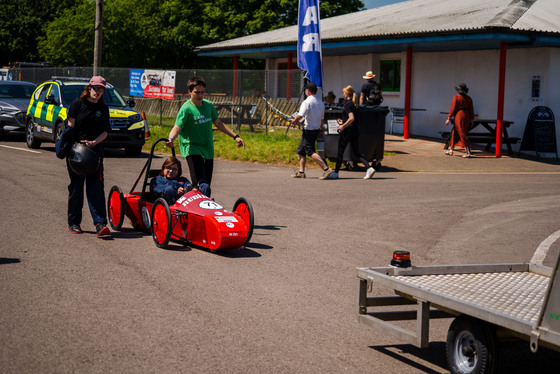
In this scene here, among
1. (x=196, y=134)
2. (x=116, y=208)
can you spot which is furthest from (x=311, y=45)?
(x=116, y=208)

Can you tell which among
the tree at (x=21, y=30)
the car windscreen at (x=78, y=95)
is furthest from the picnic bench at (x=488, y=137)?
the tree at (x=21, y=30)

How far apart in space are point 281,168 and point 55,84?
6500 millimetres

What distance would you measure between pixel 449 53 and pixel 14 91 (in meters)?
13.7

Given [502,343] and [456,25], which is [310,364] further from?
[456,25]

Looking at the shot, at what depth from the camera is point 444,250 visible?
29.5 feet

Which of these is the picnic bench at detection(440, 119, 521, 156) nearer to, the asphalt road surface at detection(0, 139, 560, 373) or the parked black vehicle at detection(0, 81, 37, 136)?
the asphalt road surface at detection(0, 139, 560, 373)

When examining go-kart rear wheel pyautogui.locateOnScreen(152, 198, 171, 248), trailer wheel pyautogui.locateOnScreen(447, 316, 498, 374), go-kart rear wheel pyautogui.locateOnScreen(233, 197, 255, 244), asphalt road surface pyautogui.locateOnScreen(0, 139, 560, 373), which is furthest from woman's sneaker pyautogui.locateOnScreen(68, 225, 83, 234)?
trailer wheel pyautogui.locateOnScreen(447, 316, 498, 374)

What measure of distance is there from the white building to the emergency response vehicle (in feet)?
24.7

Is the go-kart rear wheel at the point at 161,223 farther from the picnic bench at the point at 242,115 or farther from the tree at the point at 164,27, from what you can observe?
the tree at the point at 164,27

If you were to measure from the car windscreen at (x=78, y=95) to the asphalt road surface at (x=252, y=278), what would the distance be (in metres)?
6.07

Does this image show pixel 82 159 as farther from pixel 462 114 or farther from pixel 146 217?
pixel 462 114

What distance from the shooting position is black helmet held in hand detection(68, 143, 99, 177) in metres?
9.02

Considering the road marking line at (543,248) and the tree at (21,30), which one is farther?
the tree at (21,30)

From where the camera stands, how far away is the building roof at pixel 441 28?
64.2 feet
